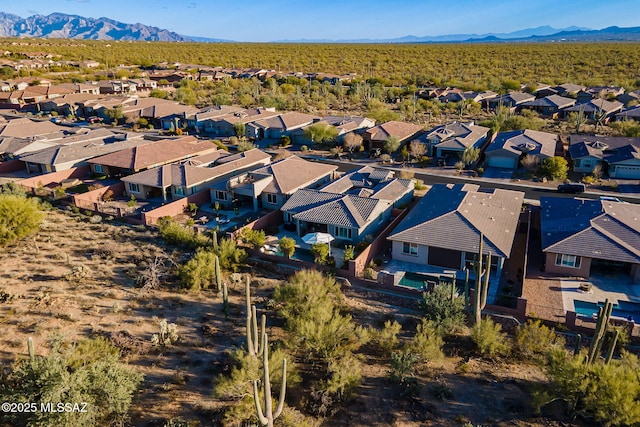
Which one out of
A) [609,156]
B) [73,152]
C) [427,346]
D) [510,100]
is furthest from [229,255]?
[510,100]

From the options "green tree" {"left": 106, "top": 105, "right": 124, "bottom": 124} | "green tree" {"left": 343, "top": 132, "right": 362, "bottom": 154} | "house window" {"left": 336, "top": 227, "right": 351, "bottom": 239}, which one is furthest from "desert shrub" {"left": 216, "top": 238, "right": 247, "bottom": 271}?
"green tree" {"left": 106, "top": 105, "right": 124, "bottom": 124}

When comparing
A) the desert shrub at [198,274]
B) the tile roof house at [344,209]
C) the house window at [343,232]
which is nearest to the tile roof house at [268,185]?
the tile roof house at [344,209]

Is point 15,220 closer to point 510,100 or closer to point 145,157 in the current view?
point 145,157

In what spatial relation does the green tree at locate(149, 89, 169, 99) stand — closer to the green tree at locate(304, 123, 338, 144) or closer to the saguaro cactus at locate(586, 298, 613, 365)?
the green tree at locate(304, 123, 338, 144)

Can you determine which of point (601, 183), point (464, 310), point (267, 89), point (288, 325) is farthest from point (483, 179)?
point (267, 89)

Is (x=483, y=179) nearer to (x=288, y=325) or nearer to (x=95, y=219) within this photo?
(x=288, y=325)
